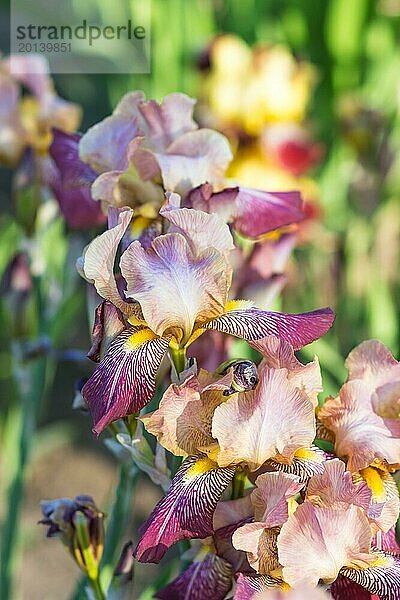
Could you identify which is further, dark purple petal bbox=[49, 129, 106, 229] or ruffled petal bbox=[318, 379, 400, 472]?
dark purple petal bbox=[49, 129, 106, 229]

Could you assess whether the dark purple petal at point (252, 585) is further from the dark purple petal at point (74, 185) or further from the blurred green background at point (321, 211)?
the blurred green background at point (321, 211)

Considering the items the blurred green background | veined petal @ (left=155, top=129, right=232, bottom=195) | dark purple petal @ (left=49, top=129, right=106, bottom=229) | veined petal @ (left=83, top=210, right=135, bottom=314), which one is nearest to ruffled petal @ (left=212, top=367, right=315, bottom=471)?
veined petal @ (left=83, top=210, right=135, bottom=314)

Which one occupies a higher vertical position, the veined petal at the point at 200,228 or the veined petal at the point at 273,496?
the veined petal at the point at 200,228

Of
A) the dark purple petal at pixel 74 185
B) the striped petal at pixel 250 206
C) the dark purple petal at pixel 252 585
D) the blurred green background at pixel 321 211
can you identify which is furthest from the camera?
the blurred green background at pixel 321 211

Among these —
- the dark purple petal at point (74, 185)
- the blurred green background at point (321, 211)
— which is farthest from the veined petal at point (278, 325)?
the blurred green background at point (321, 211)

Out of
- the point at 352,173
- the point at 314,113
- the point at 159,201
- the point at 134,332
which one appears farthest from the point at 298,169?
the point at 134,332

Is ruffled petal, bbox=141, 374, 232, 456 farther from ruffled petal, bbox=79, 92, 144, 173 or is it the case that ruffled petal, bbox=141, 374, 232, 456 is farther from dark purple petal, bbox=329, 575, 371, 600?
ruffled petal, bbox=79, 92, 144, 173

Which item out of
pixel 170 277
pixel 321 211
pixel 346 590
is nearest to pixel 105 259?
pixel 170 277
